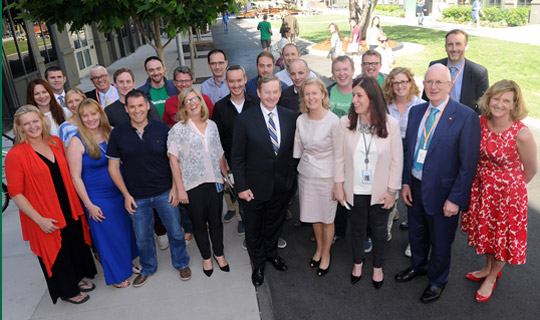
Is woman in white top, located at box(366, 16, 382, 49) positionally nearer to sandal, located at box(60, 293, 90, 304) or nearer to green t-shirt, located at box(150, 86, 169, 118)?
green t-shirt, located at box(150, 86, 169, 118)

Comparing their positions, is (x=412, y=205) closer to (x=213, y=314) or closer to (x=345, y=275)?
(x=345, y=275)

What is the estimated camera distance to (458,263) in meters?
4.40

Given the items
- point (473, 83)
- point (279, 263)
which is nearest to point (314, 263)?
point (279, 263)

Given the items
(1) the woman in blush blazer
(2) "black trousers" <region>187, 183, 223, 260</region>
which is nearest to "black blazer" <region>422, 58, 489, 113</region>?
(1) the woman in blush blazer

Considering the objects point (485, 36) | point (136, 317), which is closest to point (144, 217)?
point (136, 317)

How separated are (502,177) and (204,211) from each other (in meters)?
2.91

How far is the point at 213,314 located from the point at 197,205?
111 cm

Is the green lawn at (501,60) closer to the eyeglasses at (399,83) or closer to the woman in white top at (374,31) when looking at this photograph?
the woman in white top at (374,31)

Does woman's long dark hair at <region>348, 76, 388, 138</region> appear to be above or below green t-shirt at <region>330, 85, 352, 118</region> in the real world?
above

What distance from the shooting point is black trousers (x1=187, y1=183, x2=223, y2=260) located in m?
4.09

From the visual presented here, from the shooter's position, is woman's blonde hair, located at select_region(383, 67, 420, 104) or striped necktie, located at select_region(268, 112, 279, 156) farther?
woman's blonde hair, located at select_region(383, 67, 420, 104)

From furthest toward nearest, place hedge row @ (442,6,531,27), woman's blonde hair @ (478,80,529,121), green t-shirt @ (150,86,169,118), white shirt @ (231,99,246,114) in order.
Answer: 1. hedge row @ (442,6,531,27)
2. green t-shirt @ (150,86,169,118)
3. white shirt @ (231,99,246,114)
4. woman's blonde hair @ (478,80,529,121)

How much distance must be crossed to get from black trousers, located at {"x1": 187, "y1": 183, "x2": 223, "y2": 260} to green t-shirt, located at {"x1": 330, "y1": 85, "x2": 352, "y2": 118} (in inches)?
65.4

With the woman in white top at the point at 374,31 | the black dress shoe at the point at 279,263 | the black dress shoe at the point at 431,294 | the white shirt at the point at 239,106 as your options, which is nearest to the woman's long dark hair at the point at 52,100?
the white shirt at the point at 239,106
